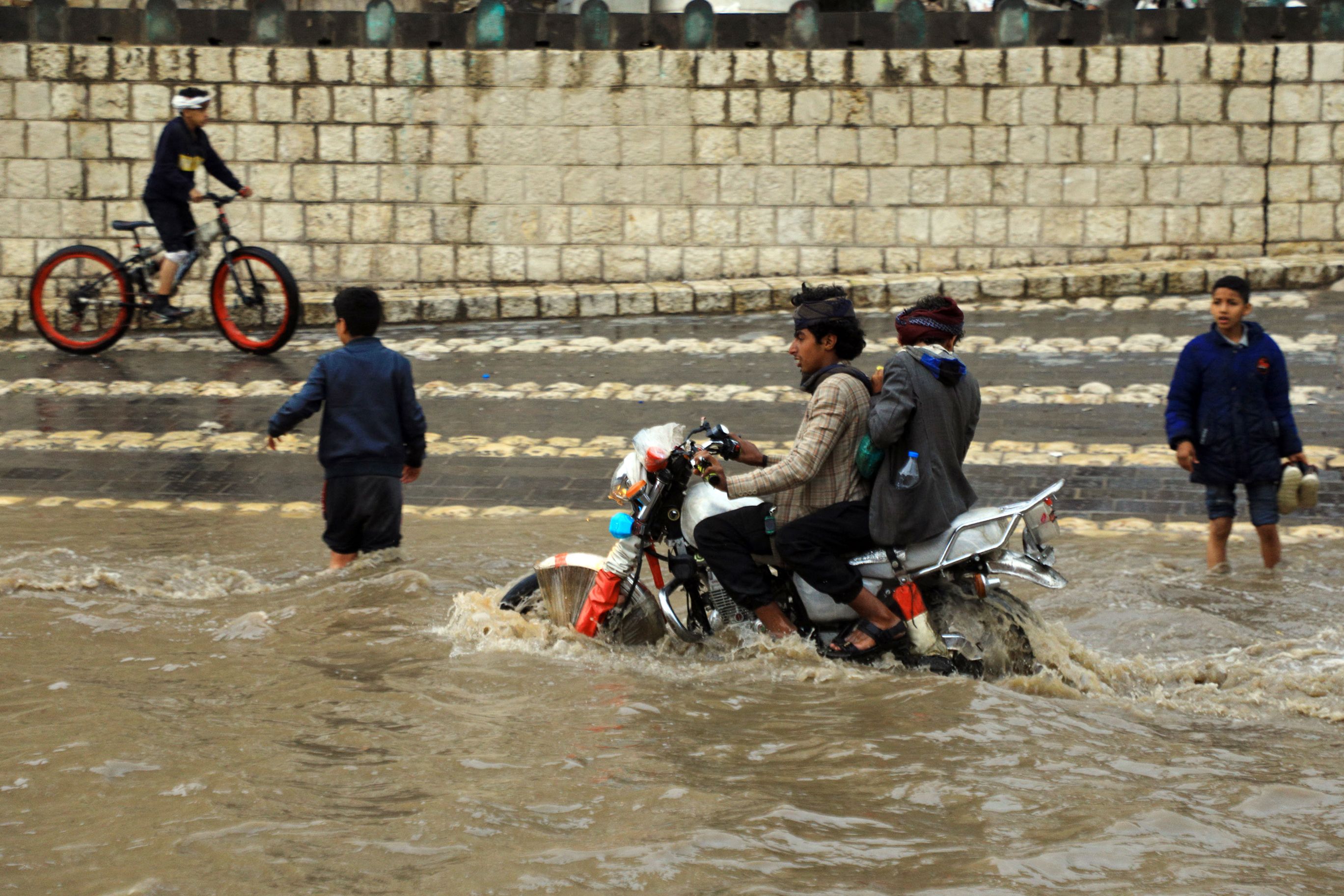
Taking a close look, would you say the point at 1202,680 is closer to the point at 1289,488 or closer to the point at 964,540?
the point at 964,540

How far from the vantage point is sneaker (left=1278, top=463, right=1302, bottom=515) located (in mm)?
6074

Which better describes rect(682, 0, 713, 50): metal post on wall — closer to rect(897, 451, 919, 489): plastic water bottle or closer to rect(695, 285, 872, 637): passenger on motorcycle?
rect(695, 285, 872, 637): passenger on motorcycle

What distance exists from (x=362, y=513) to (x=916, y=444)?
2.53 meters

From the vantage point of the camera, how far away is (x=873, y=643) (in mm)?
4535

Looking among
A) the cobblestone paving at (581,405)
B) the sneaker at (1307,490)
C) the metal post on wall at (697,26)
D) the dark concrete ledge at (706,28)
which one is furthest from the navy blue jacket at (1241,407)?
the metal post on wall at (697,26)

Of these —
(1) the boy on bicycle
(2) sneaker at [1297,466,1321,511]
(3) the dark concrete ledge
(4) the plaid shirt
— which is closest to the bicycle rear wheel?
(1) the boy on bicycle

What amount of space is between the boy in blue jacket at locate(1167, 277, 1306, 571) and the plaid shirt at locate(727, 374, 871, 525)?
233cm

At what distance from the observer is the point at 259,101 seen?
1373cm

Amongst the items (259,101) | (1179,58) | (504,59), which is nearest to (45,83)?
(259,101)

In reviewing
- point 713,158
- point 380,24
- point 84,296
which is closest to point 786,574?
point 84,296

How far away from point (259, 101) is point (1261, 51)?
33.6 feet

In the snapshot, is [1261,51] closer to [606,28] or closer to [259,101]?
[606,28]

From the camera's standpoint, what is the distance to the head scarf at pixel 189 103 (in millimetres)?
11055

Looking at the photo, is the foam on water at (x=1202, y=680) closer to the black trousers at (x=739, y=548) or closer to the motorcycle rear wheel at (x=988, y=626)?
the motorcycle rear wheel at (x=988, y=626)
